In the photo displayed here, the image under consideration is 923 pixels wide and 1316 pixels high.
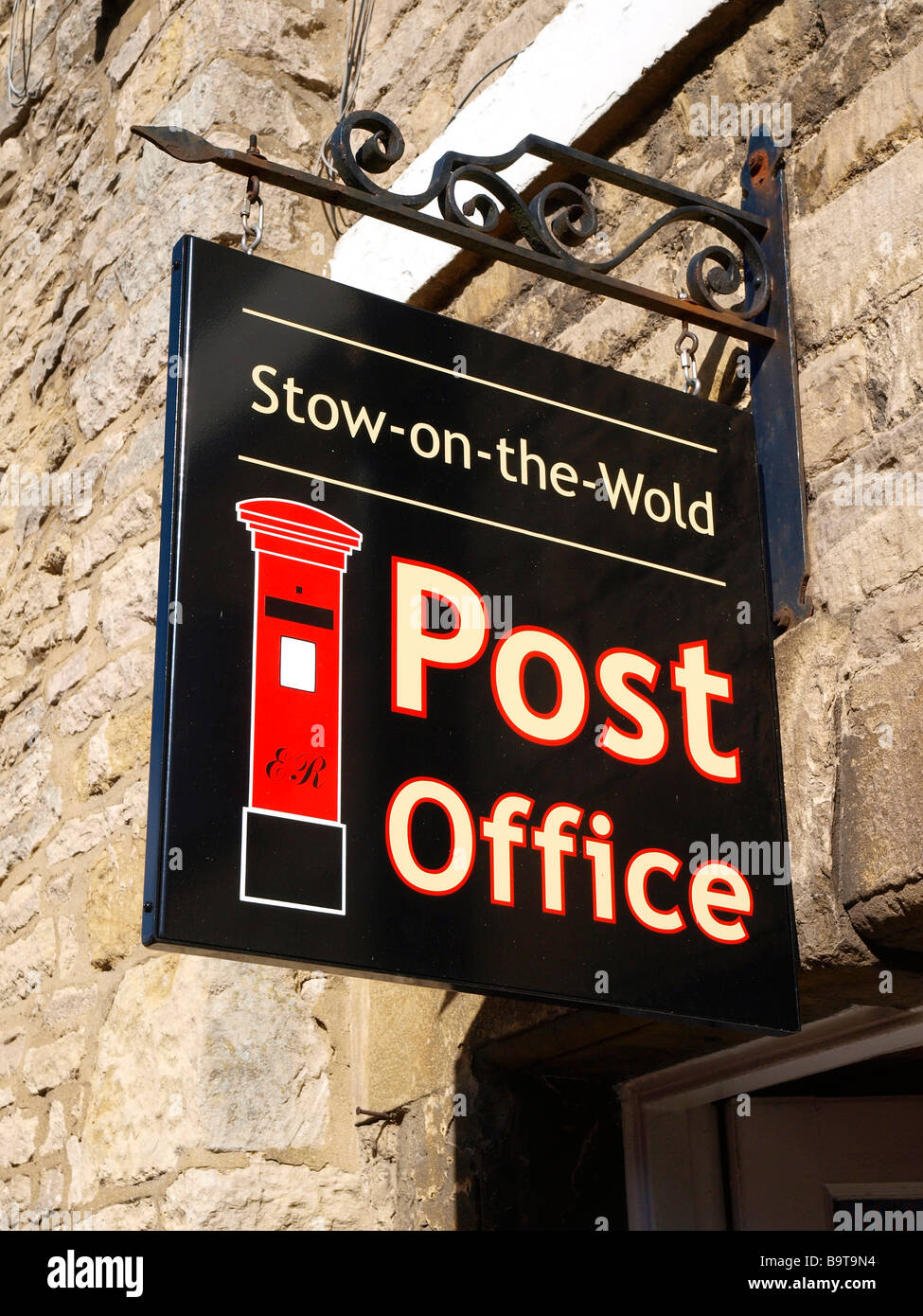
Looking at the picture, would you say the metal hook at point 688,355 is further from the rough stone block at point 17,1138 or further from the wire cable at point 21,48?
the wire cable at point 21,48

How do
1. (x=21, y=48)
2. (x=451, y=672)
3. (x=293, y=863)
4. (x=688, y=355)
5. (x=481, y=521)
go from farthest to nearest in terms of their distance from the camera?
(x=21, y=48) < (x=688, y=355) < (x=481, y=521) < (x=451, y=672) < (x=293, y=863)

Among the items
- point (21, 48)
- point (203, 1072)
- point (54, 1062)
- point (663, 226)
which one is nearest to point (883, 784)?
point (663, 226)

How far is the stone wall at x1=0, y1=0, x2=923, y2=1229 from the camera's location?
8.24ft

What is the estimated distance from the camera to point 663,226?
109 inches

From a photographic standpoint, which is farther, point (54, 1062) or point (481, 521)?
point (54, 1062)

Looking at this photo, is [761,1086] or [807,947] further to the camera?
[761,1086]

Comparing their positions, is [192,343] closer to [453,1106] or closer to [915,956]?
[915,956]

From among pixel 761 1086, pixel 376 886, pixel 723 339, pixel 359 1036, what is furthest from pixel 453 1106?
pixel 723 339

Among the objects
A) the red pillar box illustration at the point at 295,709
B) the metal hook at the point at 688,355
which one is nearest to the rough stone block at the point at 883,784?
the metal hook at the point at 688,355

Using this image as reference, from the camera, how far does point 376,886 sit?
2.04m

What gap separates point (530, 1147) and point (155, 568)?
1566 mm

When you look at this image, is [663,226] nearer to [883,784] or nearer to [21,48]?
[883,784]

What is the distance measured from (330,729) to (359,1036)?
1.47 m

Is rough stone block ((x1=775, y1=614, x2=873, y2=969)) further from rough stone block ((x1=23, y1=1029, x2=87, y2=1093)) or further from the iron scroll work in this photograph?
rough stone block ((x1=23, y1=1029, x2=87, y2=1093))
